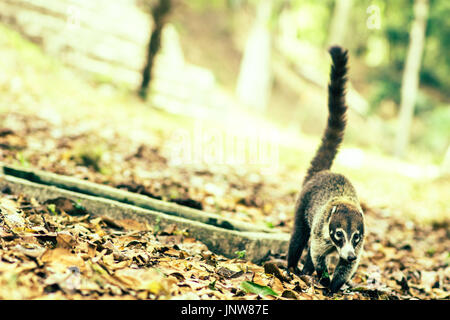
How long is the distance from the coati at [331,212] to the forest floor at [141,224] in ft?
0.78

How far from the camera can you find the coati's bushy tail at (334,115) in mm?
3910

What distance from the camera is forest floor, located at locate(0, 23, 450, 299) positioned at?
8.12 ft

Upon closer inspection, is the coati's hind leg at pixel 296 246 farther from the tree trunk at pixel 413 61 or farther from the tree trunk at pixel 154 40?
the tree trunk at pixel 413 61

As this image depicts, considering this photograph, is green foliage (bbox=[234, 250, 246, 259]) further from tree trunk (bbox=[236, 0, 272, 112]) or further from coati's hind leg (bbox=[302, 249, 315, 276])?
tree trunk (bbox=[236, 0, 272, 112])

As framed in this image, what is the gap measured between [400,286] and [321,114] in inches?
736

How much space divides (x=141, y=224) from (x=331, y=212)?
1.64 meters

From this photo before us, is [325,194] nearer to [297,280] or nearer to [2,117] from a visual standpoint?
[297,280]

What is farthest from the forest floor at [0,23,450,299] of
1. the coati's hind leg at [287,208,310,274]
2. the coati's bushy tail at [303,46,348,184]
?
the coati's bushy tail at [303,46,348,184]

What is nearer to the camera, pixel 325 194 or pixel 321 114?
pixel 325 194

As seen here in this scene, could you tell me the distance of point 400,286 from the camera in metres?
3.90

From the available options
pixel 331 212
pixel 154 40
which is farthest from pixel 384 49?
pixel 331 212

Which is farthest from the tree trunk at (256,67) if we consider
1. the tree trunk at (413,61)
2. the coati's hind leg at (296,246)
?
the coati's hind leg at (296,246)

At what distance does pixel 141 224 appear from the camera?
371 centimetres
